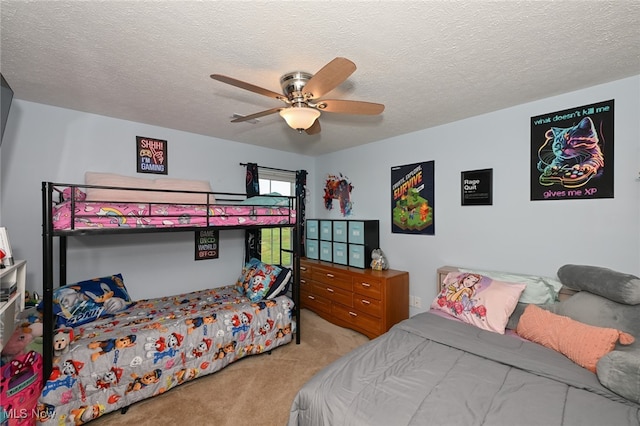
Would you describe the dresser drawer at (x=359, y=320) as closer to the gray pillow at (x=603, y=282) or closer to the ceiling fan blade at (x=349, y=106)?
the gray pillow at (x=603, y=282)

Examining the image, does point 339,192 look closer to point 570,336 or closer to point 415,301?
point 415,301

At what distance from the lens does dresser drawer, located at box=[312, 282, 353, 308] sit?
327cm

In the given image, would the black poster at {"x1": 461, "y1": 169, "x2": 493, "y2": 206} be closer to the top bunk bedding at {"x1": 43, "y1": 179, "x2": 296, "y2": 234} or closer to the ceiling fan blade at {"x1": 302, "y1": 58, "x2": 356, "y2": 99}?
the top bunk bedding at {"x1": 43, "y1": 179, "x2": 296, "y2": 234}

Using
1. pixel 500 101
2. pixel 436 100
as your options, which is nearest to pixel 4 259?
pixel 436 100

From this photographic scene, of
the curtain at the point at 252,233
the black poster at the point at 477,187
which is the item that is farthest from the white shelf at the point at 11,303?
the black poster at the point at 477,187

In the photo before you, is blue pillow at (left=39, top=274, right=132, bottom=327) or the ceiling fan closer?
the ceiling fan

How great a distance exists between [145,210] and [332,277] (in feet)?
7.20

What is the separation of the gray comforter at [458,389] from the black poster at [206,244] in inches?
94.0

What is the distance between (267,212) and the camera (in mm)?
2824

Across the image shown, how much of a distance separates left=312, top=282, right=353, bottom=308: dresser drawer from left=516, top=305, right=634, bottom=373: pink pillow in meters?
1.71

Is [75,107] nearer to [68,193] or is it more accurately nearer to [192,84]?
[68,193]

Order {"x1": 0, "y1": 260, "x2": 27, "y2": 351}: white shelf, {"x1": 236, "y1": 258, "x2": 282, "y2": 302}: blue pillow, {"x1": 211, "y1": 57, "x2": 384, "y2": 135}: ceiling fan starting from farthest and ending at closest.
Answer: {"x1": 236, "y1": 258, "x2": 282, "y2": 302}: blue pillow → {"x1": 211, "y1": 57, "x2": 384, "y2": 135}: ceiling fan → {"x1": 0, "y1": 260, "x2": 27, "y2": 351}: white shelf

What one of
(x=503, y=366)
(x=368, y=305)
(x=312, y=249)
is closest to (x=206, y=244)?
(x=312, y=249)

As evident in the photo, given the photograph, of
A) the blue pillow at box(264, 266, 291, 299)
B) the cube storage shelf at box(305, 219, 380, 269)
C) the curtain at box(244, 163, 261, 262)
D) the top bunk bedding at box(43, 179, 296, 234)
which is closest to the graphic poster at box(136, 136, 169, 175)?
the top bunk bedding at box(43, 179, 296, 234)
